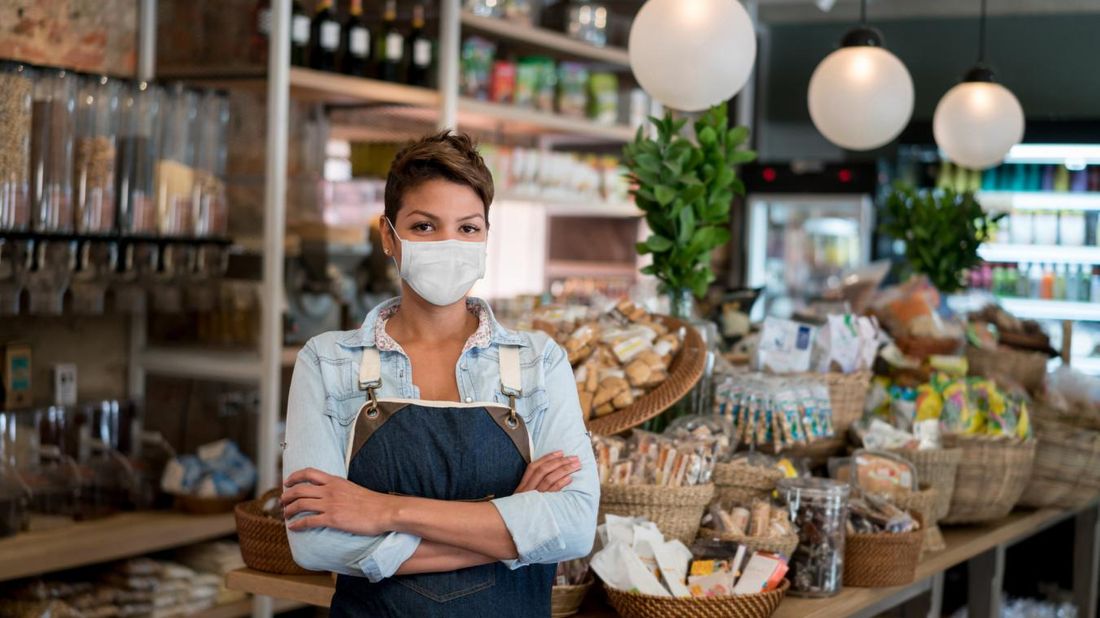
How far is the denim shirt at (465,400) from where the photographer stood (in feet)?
6.24

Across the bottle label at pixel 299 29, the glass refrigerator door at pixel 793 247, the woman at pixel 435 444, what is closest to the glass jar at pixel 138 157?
the bottle label at pixel 299 29

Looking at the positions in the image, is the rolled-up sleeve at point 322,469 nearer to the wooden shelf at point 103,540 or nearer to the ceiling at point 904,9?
the wooden shelf at point 103,540

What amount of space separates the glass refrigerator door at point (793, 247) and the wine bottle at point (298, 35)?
4078mm

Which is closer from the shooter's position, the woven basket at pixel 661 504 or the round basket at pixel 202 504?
the woven basket at pixel 661 504

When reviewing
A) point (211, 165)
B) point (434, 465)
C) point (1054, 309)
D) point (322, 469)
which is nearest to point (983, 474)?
point (434, 465)

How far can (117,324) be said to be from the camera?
14.8 ft

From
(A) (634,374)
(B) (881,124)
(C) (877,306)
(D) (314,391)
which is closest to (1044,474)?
(C) (877,306)

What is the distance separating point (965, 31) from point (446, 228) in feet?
22.3

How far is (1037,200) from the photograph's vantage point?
7.67m

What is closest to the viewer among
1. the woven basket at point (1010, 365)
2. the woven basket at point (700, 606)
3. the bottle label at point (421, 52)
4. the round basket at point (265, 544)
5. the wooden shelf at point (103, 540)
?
the woven basket at point (700, 606)

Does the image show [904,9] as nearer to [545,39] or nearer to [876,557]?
[545,39]

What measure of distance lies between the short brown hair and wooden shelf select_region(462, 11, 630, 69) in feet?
11.2

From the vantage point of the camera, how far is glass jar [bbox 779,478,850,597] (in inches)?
107

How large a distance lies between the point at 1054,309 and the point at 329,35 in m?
4.84
